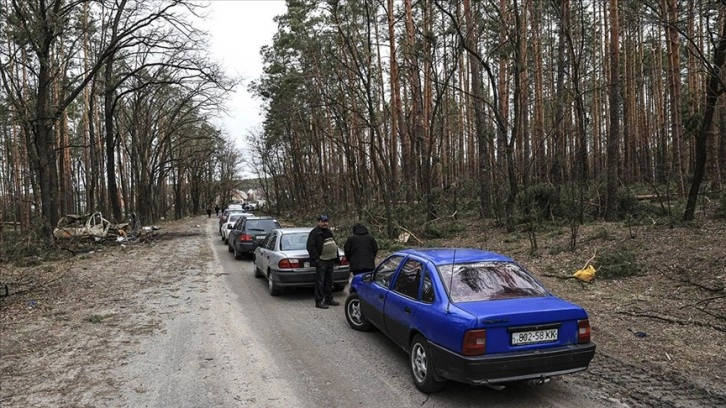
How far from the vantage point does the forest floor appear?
517 cm

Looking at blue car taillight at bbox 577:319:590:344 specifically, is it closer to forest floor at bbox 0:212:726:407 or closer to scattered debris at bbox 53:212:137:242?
forest floor at bbox 0:212:726:407

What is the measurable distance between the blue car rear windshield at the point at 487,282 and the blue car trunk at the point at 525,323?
0.22 metres

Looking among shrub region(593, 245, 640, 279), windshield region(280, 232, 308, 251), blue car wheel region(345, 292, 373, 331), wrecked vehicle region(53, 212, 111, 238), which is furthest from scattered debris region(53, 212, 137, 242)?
shrub region(593, 245, 640, 279)

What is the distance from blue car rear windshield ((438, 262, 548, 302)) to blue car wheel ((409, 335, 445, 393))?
635 mm

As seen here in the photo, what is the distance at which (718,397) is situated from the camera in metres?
4.56

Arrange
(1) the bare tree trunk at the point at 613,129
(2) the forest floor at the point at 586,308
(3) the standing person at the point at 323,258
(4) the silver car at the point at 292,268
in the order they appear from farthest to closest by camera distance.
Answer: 1. (1) the bare tree trunk at the point at 613,129
2. (4) the silver car at the point at 292,268
3. (3) the standing person at the point at 323,258
4. (2) the forest floor at the point at 586,308

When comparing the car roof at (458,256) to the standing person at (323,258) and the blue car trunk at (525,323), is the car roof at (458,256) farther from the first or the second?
the standing person at (323,258)

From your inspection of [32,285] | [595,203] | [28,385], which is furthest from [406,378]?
[595,203]

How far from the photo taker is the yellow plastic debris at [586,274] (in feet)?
30.0

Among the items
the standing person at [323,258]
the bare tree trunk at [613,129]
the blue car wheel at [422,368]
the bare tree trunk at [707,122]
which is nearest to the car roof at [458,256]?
the blue car wheel at [422,368]

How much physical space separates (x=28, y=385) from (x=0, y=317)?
4.33 meters

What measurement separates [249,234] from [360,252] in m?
9.11

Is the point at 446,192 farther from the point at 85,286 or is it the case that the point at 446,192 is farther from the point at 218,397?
the point at 218,397

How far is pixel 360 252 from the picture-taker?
8.81 m
